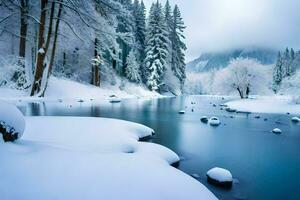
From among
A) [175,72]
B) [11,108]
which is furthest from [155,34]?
[11,108]

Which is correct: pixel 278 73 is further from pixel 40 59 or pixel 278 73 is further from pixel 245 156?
pixel 245 156

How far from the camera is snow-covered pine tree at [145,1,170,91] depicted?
41.8 metres

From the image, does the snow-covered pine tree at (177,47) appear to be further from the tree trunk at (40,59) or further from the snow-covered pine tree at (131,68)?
the tree trunk at (40,59)

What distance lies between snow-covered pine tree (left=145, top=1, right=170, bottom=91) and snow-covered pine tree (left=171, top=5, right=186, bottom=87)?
25.7 feet

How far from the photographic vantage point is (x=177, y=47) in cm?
5172

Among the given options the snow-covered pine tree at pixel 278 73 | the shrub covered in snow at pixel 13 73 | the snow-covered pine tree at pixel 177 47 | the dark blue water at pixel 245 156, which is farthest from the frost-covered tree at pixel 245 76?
the shrub covered in snow at pixel 13 73

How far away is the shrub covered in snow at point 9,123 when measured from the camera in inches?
165

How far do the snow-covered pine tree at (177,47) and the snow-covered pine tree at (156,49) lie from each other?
308 inches

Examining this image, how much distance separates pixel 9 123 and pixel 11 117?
11 cm

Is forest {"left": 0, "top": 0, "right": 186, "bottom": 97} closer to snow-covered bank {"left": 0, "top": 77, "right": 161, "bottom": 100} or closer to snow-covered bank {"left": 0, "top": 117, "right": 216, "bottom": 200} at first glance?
snow-covered bank {"left": 0, "top": 77, "right": 161, "bottom": 100}

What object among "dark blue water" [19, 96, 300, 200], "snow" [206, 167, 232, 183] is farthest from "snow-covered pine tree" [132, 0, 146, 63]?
"snow" [206, 167, 232, 183]

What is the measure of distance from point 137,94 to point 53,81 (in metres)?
16.0

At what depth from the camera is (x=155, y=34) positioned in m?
41.6

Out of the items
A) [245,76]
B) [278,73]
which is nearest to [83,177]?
[245,76]
